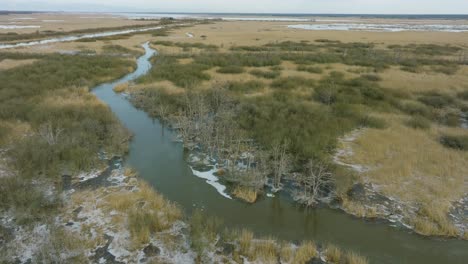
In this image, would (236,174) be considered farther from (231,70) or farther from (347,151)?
(231,70)

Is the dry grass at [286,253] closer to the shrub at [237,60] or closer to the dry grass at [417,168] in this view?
the dry grass at [417,168]

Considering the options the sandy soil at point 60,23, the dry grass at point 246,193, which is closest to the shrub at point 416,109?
the dry grass at point 246,193

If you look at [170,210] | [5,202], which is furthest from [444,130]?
[5,202]

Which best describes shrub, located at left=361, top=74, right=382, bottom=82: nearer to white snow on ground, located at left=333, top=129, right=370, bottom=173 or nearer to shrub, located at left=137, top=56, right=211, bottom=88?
white snow on ground, located at left=333, top=129, right=370, bottom=173

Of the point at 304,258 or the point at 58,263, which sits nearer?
the point at 58,263

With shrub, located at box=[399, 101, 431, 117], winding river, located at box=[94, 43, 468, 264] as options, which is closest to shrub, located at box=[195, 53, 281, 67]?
shrub, located at box=[399, 101, 431, 117]

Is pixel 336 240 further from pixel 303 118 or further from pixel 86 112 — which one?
pixel 86 112
